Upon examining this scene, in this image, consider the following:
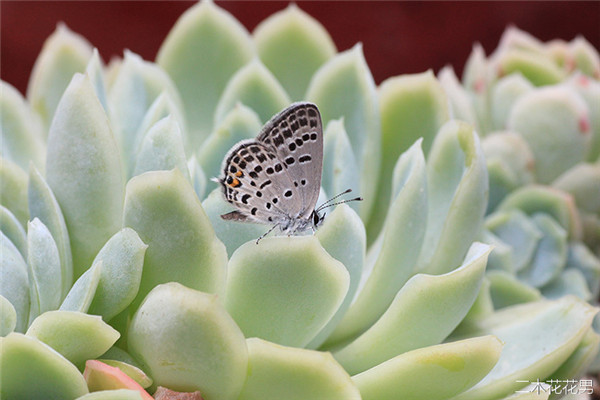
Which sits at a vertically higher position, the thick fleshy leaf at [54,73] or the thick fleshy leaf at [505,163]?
the thick fleshy leaf at [54,73]

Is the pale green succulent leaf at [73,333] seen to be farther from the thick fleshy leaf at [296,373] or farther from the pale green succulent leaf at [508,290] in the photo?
the pale green succulent leaf at [508,290]

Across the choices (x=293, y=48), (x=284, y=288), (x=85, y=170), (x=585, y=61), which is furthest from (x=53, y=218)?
(x=585, y=61)

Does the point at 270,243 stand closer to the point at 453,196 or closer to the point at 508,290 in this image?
the point at 453,196

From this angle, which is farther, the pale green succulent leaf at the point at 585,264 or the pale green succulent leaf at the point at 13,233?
the pale green succulent leaf at the point at 585,264

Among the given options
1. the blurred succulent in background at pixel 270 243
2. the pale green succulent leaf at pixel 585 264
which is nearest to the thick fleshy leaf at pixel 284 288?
the blurred succulent in background at pixel 270 243

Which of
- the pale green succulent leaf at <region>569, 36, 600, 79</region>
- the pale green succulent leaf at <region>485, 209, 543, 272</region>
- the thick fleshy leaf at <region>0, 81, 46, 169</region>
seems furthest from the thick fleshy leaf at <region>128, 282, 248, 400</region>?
the pale green succulent leaf at <region>569, 36, 600, 79</region>

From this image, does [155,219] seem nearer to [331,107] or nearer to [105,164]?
[105,164]

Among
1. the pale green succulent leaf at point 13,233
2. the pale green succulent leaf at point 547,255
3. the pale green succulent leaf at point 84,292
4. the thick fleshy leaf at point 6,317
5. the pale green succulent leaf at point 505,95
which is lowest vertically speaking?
the pale green succulent leaf at point 547,255
